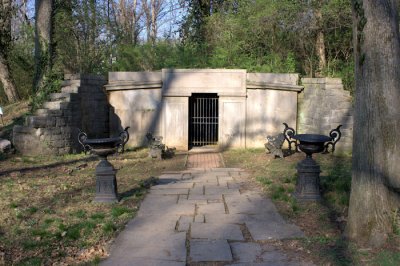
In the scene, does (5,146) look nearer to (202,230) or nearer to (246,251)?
(202,230)

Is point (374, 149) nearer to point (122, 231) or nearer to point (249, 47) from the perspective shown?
point (122, 231)

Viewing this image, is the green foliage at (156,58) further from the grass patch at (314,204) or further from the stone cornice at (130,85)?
the grass patch at (314,204)

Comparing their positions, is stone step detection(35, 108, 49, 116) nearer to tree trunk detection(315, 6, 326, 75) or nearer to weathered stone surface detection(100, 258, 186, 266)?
weathered stone surface detection(100, 258, 186, 266)

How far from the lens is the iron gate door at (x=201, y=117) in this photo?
1373 centimetres

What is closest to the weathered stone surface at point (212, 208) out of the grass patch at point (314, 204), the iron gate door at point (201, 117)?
the grass patch at point (314, 204)

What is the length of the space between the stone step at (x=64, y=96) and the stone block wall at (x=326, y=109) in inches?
269

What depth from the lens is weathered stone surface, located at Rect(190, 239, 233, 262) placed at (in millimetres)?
4137

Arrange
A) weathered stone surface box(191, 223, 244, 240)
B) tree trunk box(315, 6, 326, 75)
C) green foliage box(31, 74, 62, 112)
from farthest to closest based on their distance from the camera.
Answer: tree trunk box(315, 6, 326, 75) → green foliage box(31, 74, 62, 112) → weathered stone surface box(191, 223, 244, 240)

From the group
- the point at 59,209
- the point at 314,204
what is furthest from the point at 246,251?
the point at 59,209

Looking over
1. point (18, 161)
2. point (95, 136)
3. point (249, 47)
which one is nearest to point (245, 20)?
point (249, 47)

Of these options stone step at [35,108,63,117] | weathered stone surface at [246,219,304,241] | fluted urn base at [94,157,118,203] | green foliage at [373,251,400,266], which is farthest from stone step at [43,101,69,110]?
green foliage at [373,251,400,266]

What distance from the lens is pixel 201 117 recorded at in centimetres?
1387

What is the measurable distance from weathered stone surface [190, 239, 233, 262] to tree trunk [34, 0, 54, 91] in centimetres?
1079

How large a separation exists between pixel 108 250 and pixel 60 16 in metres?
14.7
